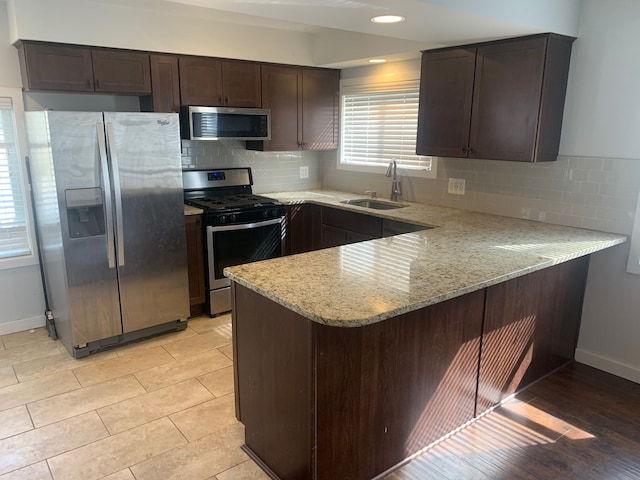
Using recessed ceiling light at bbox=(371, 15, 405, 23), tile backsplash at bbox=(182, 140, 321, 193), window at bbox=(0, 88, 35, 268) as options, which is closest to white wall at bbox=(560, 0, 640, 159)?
recessed ceiling light at bbox=(371, 15, 405, 23)

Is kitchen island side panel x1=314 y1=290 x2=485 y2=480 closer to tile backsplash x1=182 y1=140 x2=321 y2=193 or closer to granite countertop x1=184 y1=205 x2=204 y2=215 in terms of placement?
granite countertop x1=184 y1=205 x2=204 y2=215

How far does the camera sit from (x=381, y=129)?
14.4 feet

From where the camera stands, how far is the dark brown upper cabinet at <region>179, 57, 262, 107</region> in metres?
3.72

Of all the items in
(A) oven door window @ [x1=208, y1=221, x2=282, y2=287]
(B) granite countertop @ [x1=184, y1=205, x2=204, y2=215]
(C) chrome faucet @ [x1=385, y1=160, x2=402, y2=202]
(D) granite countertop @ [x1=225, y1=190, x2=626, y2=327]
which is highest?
(C) chrome faucet @ [x1=385, y1=160, x2=402, y2=202]

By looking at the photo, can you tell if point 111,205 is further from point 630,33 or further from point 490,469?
point 630,33

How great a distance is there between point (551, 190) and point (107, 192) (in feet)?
9.75

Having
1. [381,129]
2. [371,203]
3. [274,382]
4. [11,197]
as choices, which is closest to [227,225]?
[371,203]

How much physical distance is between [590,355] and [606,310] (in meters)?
0.33

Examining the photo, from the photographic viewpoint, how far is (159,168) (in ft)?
10.8

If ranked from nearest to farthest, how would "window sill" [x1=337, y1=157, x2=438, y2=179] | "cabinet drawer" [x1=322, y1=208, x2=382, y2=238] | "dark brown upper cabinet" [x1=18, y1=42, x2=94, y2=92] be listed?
"dark brown upper cabinet" [x1=18, y1=42, x2=94, y2=92] < "cabinet drawer" [x1=322, y1=208, x2=382, y2=238] < "window sill" [x1=337, y1=157, x2=438, y2=179]

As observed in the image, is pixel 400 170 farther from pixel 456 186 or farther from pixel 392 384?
pixel 392 384

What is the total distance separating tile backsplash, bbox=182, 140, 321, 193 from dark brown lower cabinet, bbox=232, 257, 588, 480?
241 cm

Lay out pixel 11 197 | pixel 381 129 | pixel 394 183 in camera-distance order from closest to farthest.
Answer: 1. pixel 11 197
2. pixel 394 183
3. pixel 381 129

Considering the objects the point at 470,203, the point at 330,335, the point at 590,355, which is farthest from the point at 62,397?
the point at 590,355
